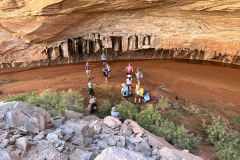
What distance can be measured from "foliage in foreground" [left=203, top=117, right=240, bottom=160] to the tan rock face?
5.88 metres

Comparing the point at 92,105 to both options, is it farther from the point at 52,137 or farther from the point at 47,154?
the point at 47,154

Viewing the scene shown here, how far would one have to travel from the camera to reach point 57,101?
9703 millimetres

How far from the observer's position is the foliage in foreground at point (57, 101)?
9094 millimetres

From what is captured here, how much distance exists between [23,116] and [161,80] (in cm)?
749

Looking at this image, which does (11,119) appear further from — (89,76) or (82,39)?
(82,39)

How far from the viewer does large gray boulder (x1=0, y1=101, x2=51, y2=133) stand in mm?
6156

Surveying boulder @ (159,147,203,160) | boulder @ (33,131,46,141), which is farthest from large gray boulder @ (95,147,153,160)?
boulder @ (33,131,46,141)

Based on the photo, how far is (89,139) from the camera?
6.69m

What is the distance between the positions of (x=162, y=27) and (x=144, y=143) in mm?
9249

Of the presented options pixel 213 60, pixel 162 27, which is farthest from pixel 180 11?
pixel 213 60

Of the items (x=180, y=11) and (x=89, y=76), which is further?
(x=180, y=11)

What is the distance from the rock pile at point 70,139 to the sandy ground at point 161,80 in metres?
2.71

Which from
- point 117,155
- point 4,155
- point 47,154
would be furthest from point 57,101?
point 117,155

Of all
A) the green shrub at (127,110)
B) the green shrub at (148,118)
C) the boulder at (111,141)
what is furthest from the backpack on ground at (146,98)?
the boulder at (111,141)
